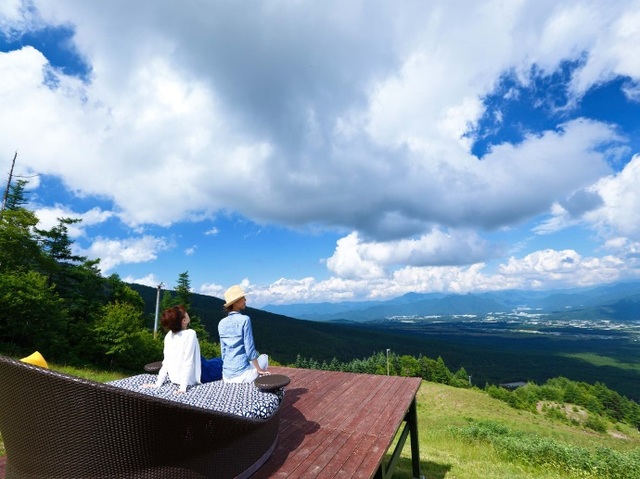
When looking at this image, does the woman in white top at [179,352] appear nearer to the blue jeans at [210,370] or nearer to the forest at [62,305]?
the blue jeans at [210,370]

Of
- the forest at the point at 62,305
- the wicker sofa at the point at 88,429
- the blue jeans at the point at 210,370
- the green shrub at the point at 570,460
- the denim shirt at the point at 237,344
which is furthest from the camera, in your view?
the forest at the point at 62,305

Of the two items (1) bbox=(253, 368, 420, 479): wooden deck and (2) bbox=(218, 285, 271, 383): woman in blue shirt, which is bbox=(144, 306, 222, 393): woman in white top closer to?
(2) bbox=(218, 285, 271, 383): woman in blue shirt

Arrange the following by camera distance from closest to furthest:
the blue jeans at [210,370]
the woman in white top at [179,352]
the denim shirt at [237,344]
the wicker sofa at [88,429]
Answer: the wicker sofa at [88,429] < the woman in white top at [179,352] < the denim shirt at [237,344] < the blue jeans at [210,370]

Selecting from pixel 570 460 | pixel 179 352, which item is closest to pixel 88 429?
pixel 179 352

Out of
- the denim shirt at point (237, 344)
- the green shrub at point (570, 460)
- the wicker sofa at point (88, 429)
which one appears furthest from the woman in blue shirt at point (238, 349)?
the green shrub at point (570, 460)

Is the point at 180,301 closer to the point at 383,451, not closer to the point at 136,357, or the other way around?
the point at 136,357

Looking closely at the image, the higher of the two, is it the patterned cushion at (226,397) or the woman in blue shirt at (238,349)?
the woman in blue shirt at (238,349)

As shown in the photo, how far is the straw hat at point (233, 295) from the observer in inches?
166

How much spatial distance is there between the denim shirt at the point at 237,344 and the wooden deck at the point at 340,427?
0.93 metres

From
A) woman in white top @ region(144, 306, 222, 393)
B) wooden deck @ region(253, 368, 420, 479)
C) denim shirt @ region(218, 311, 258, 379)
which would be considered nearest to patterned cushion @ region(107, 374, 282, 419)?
woman in white top @ region(144, 306, 222, 393)

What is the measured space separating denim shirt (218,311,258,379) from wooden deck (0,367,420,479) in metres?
0.93

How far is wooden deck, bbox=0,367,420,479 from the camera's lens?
10.3ft

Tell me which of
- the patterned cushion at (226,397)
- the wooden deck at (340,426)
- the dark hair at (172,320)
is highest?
the dark hair at (172,320)

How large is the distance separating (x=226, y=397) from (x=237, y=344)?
76 centimetres
